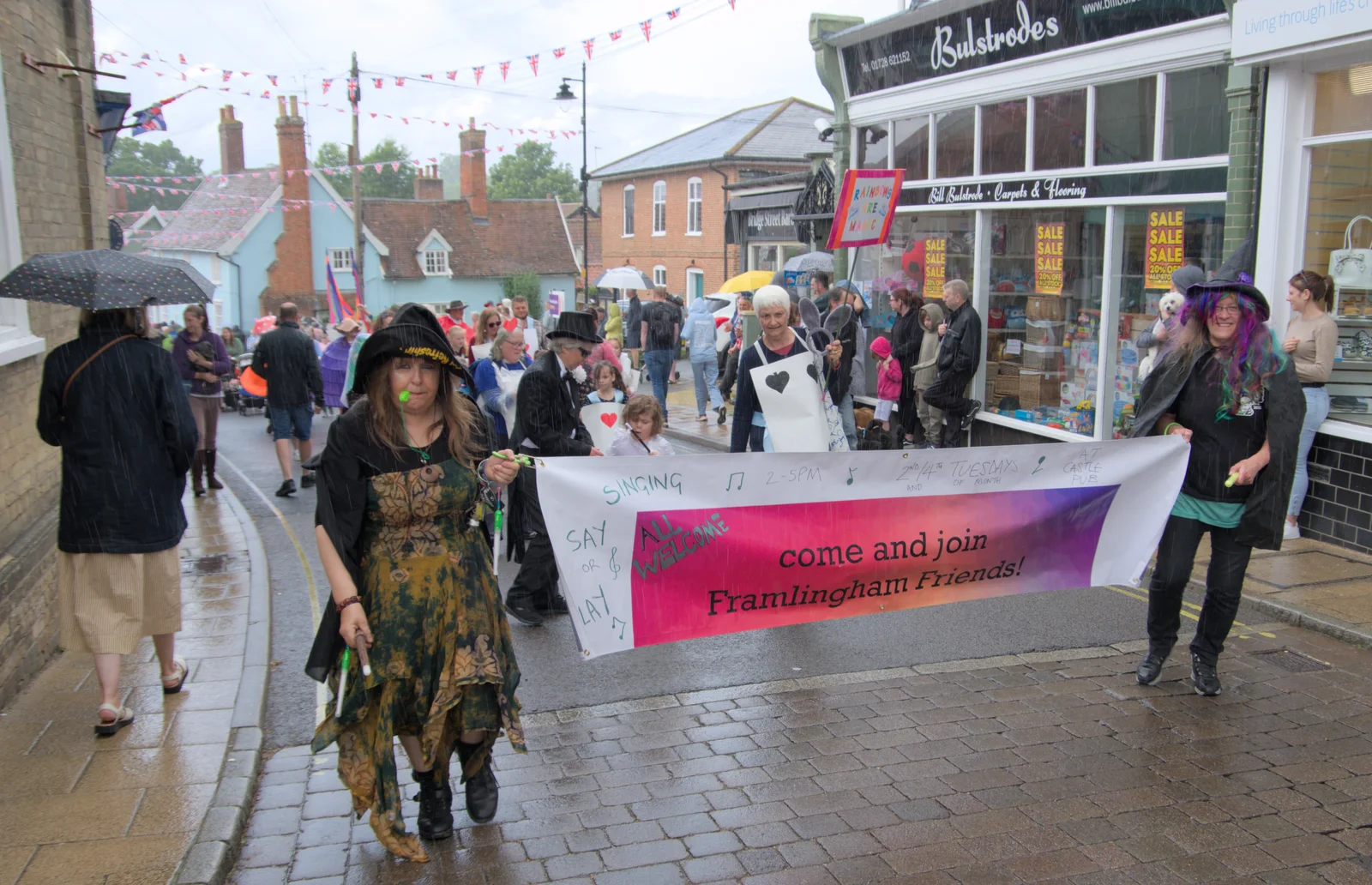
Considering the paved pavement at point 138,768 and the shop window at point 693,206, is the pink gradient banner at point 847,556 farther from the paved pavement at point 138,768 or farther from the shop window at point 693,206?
the shop window at point 693,206

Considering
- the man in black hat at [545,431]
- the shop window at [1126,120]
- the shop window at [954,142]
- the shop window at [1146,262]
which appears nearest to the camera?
the man in black hat at [545,431]

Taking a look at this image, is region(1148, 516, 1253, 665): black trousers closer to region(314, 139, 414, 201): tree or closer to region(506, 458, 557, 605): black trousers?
region(506, 458, 557, 605): black trousers

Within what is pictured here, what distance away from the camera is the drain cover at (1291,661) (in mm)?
5812

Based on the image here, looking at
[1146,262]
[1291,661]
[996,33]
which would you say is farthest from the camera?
[996,33]

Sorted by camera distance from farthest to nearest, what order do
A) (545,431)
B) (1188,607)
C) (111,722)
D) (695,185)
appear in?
(695,185) → (1188,607) → (545,431) → (111,722)

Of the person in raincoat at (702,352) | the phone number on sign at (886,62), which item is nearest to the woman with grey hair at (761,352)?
the phone number on sign at (886,62)

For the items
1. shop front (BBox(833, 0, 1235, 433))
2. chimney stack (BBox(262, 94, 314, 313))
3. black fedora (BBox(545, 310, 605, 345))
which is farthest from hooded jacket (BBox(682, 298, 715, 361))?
chimney stack (BBox(262, 94, 314, 313))

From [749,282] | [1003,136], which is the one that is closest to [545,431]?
[1003,136]

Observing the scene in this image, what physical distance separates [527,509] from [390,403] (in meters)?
3.07

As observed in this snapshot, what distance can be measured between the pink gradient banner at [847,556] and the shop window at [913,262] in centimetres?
692

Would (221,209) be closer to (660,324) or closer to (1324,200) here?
(660,324)

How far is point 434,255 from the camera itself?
171 feet

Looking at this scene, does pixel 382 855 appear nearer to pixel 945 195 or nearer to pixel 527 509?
pixel 527 509

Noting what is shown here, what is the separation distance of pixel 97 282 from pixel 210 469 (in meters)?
7.12
